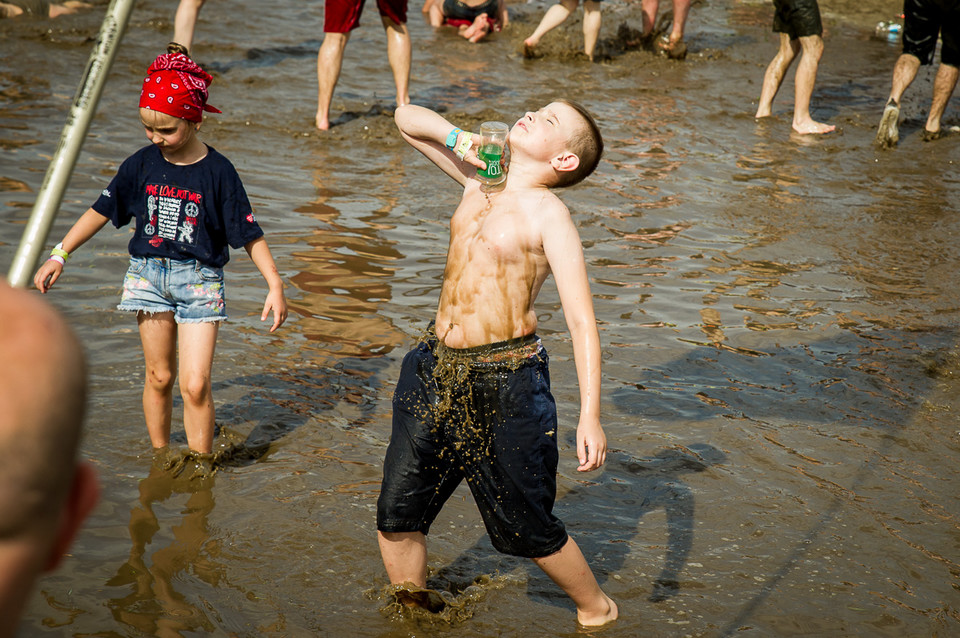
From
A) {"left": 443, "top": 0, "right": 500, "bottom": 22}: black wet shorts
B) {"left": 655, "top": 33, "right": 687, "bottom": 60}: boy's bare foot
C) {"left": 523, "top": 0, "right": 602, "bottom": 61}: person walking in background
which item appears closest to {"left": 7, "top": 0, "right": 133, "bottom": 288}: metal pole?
{"left": 523, "top": 0, "right": 602, "bottom": 61}: person walking in background

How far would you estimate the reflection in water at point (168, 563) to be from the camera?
3.37m

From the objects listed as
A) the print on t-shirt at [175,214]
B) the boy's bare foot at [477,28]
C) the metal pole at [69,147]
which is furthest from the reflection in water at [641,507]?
the boy's bare foot at [477,28]

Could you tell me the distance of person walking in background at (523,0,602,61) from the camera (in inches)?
497

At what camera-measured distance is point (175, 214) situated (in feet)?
13.2

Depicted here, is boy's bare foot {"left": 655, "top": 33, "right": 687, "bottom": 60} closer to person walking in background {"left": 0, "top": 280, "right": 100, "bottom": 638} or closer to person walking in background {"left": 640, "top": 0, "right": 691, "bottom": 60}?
person walking in background {"left": 640, "top": 0, "right": 691, "bottom": 60}

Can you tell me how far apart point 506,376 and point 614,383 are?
89.6 inches

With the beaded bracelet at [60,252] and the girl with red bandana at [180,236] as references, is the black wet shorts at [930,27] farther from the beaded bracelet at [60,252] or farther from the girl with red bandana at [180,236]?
the beaded bracelet at [60,252]

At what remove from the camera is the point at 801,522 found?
416cm

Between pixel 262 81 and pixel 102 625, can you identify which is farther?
pixel 262 81

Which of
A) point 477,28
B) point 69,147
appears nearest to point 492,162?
point 69,147

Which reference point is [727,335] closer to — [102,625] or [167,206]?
[167,206]

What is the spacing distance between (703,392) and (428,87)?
7426mm

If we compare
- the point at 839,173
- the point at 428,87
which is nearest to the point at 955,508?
the point at 839,173

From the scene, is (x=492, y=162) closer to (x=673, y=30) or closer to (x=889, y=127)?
(x=889, y=127)
